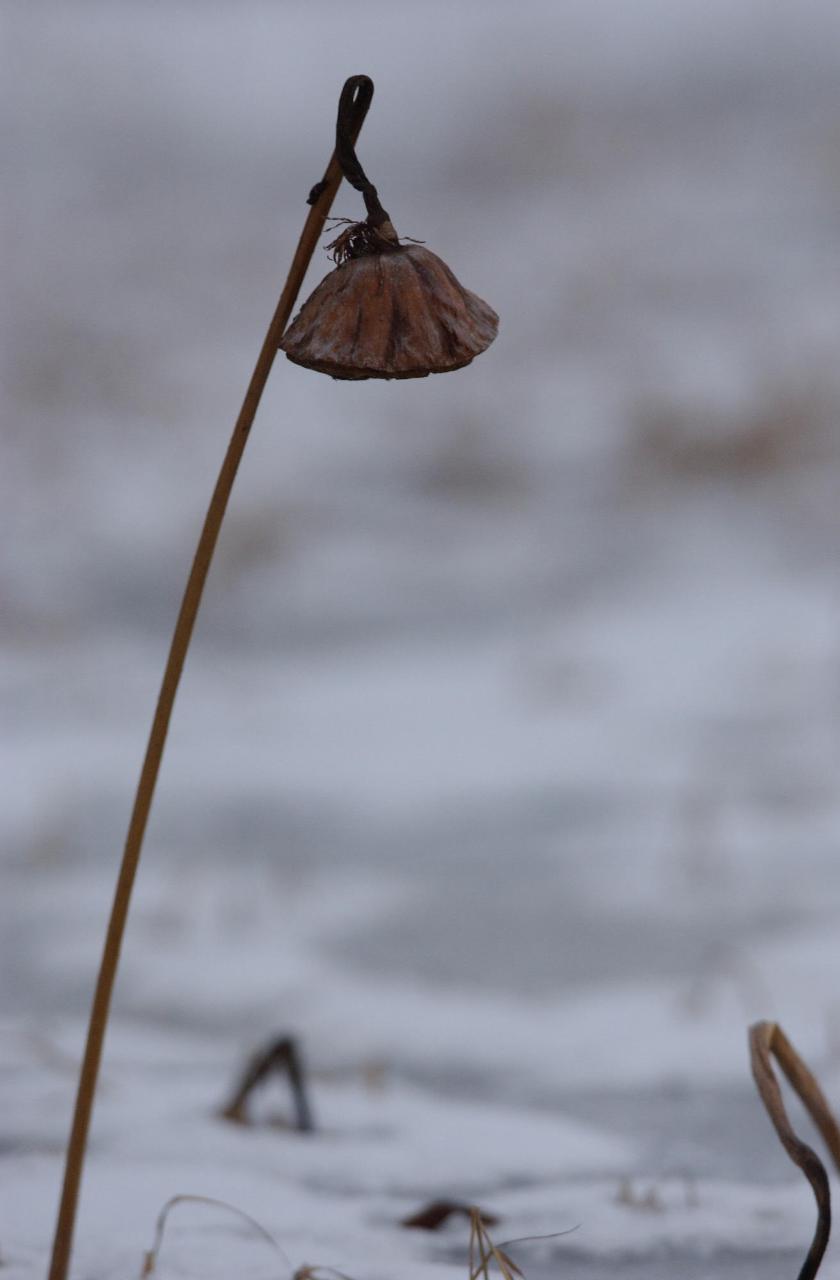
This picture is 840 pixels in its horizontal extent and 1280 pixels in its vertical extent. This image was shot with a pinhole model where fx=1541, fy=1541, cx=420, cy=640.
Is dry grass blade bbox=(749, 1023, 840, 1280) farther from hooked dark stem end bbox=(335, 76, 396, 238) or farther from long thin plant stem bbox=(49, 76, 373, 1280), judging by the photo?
hooked dark stem end bbox=(335, 76, 396, 238)

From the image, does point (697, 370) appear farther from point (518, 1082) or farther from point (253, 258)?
point (518, 1082)

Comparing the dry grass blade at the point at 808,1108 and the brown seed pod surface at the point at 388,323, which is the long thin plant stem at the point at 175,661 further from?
the dry grass blade at the point at 808,1108

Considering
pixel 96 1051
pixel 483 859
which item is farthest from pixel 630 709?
pixel 96 1051

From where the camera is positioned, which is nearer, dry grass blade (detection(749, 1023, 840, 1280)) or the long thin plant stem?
the long thin plant stem

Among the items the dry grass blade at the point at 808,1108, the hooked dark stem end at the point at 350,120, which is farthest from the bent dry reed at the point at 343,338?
the dry grass blade at the point at 808,1108

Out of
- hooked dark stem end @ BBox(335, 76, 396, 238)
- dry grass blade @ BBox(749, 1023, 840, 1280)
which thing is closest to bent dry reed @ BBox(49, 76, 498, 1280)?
hooked dark stem end @ BBox(335, 76, 396, 238)

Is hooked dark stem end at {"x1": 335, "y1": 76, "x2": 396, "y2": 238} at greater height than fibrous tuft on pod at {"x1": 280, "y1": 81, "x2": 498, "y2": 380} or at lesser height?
greater
